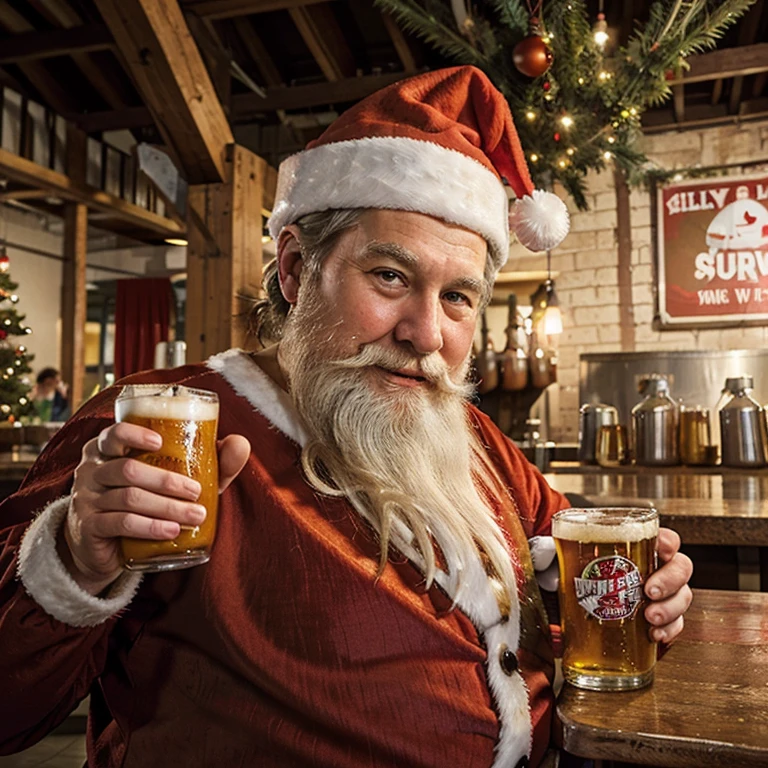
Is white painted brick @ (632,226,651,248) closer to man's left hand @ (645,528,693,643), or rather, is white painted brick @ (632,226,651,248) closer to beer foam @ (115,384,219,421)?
man's left hand @ (645,528,693,643)

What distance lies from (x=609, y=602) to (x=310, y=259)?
2.45 feet

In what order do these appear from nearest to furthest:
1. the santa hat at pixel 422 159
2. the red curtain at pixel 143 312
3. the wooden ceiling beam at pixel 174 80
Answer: the santa hat at pixel 422 159 → the wooden ceiling beam at pixel 174 80 → the red curtain at pixel 143 312

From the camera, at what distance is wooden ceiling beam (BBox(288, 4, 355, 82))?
4844mm

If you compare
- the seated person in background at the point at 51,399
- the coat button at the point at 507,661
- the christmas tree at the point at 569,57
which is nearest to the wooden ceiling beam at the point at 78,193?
the seated person in background at the point at 51,399

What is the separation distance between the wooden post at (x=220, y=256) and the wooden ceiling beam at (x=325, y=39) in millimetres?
1438

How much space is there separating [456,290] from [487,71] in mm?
2731

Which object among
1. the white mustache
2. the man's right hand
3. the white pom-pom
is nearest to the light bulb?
the white pom-pom

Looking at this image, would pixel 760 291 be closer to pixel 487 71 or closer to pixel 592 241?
pixel 592 241

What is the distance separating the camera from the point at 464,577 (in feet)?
3.54

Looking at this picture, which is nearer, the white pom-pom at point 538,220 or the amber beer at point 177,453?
the amber beer at point 177,453

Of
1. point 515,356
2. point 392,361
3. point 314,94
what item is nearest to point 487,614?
point 392,361

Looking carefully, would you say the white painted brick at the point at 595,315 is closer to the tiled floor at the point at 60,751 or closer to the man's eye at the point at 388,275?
the tiled floor at the point at 60,751

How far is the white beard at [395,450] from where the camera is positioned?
1105 millimetres

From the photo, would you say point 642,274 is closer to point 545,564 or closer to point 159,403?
point 545,564
